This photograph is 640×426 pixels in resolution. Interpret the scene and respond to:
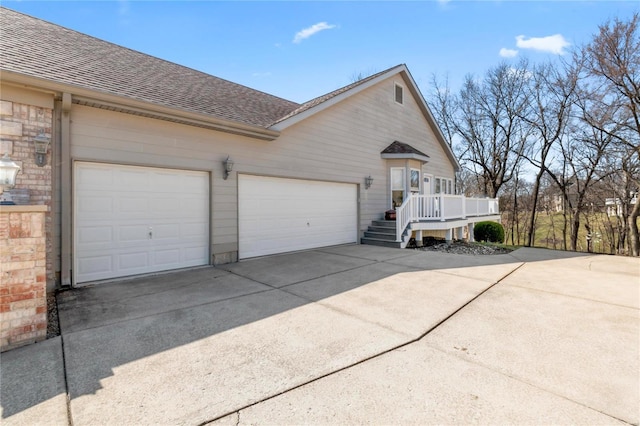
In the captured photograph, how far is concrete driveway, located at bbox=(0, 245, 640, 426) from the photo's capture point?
220 cm

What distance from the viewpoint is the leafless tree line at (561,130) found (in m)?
13.2

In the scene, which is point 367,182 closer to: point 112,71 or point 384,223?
point 384,223

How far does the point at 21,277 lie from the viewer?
3.26m

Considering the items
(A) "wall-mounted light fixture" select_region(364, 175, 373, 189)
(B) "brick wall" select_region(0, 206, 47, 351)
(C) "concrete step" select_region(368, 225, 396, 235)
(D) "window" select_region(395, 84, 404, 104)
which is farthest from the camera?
(D) "window" select_region(395, 84, 404, 104)

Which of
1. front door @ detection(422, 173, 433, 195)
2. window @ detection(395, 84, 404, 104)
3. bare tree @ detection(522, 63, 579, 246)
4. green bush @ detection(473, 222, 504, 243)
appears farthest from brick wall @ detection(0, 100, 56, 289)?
bare tree @ detection(522, 63, 579, 246)

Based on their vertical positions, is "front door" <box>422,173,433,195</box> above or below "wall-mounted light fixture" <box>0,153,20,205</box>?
above

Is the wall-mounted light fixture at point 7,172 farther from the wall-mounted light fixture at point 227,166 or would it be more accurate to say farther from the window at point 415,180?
the window at point 415,180

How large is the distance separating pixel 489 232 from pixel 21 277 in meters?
16.2

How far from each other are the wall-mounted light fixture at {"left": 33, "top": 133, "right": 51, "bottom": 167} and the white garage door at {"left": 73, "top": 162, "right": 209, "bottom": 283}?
50cm

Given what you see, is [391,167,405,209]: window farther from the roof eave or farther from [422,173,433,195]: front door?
the roof eave

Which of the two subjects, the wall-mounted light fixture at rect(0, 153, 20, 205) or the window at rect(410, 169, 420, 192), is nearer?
the wall-mounted light fixture at rect(0, 153, 20, 205)

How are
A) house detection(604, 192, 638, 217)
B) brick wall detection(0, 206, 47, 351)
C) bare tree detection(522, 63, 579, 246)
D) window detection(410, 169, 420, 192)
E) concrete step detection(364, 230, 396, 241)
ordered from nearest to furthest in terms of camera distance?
brick wall detection(0, 206, 47, 351) → concrete step detection(364, 230, 396, 241) → window detection(410, 169, 420, 192) → bare tree detection(522, 63, 579, 246) → house detection(604, 192, 638, 217)

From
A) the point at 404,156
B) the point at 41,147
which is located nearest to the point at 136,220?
the point at 41,147

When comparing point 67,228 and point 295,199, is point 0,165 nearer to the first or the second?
point 67,228
